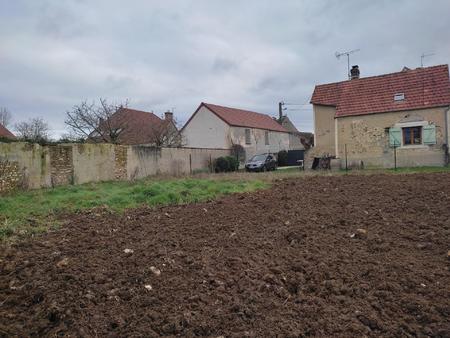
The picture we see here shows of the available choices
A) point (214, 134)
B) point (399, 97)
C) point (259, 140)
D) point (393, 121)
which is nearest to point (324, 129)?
point (393, 121)

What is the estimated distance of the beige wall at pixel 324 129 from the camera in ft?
69.3

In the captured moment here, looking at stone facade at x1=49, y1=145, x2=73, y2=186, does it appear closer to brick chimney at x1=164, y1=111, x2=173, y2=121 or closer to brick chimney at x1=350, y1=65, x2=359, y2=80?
brick chimney at x1=164, y1=111, x2=173, y2=121

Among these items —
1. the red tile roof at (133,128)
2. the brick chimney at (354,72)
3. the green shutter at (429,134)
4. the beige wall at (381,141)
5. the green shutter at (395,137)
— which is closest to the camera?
the green shutter at (429,134)

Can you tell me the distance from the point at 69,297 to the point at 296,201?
531cm

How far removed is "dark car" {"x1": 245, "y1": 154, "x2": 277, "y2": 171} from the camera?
21516mm

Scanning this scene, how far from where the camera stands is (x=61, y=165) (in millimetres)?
11641

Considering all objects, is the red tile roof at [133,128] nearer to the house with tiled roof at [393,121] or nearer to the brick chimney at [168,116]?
the brick chimney at [168,116]

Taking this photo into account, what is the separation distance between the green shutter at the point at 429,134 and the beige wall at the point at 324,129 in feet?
16.5

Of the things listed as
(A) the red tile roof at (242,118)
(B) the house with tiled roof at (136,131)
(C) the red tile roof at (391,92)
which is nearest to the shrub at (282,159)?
(A) the red tile roof at (242,118)

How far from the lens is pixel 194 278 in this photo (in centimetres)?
330

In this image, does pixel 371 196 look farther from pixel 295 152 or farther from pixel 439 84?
pixel 295 152

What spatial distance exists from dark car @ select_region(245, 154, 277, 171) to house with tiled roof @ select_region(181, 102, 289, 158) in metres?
5.46

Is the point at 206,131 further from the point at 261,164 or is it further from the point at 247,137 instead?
the point at 261,164

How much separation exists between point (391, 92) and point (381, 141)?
10.2ft
